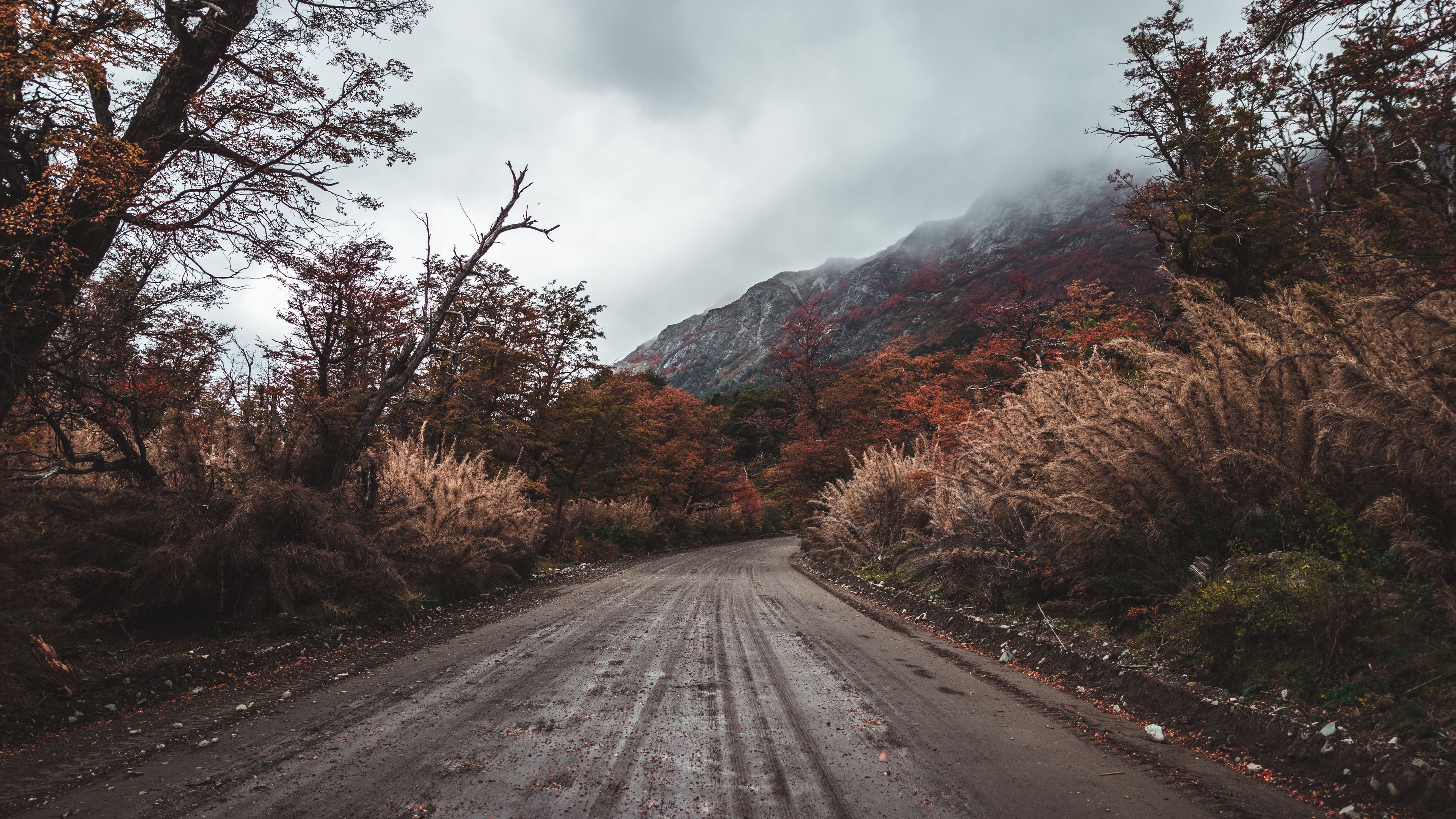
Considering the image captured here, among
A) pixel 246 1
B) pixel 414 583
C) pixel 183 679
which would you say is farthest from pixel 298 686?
pixel 246 1

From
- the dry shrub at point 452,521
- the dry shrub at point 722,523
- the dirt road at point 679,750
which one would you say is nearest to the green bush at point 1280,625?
the dirt road at point 679,750

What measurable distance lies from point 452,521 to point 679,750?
736 centimetres

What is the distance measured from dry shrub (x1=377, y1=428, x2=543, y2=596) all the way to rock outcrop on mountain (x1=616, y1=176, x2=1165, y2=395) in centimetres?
1493

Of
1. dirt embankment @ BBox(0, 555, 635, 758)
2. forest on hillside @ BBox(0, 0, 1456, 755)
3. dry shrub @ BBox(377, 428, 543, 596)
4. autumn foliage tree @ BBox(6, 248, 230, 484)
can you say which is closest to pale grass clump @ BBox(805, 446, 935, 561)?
forest on hillside @ BBox(0, 0, 1456, 755)

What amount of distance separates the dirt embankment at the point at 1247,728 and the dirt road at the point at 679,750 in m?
0.20

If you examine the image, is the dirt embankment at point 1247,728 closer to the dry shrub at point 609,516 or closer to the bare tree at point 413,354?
the bare tree at point 413,354

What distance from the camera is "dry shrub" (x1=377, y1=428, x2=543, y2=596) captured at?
26.2 ft

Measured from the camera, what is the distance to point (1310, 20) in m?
3.90

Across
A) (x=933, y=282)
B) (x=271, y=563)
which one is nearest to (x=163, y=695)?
(x=271, y=563)

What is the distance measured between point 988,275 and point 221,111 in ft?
274

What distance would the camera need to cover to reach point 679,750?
314cm

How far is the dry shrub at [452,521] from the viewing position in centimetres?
Answer: 798

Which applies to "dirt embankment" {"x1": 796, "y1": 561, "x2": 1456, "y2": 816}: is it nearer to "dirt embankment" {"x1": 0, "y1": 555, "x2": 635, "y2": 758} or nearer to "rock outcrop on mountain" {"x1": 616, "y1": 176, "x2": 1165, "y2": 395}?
"dirt embankment" {"x1": 0, "y1": 555, "x2": 635, "y2": 758}

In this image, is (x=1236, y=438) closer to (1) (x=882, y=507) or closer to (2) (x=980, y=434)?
(2) (x=980, y=434)
